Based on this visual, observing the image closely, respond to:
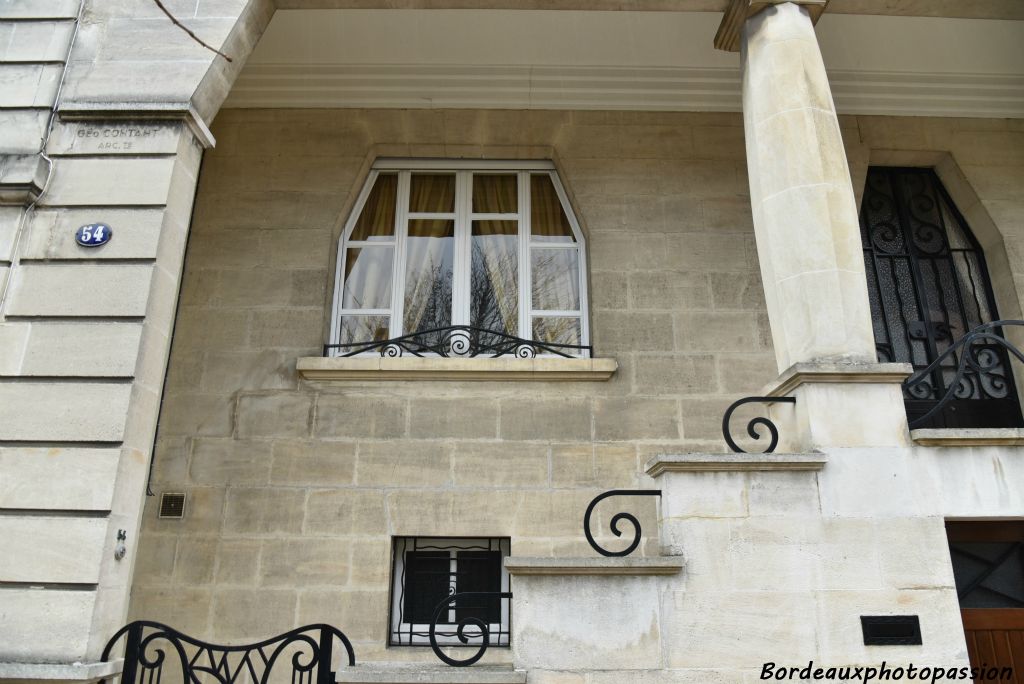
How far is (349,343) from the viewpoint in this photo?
7457 mm

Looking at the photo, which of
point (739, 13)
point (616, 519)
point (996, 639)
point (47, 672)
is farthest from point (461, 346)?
point (996, 639)

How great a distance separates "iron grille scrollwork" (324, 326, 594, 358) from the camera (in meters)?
7.34

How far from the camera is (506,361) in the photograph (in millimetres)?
7000

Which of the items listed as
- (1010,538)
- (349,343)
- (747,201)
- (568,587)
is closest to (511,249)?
(349,343)

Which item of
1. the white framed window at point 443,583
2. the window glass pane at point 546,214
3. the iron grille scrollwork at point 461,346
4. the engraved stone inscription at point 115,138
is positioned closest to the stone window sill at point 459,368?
the iron grille scrollwork at point 461,346

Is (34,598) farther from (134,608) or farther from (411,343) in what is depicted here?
(411,343)

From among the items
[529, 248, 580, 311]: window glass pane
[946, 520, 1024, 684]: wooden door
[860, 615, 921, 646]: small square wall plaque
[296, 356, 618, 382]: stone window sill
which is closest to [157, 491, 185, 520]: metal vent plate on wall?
[296, 356, 618, 382]: stone window sill

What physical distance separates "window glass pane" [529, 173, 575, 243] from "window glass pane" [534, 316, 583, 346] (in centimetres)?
90

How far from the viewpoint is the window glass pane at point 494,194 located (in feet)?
26.4

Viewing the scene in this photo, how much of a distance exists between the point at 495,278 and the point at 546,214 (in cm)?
95

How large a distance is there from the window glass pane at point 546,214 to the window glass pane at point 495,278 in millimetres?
233

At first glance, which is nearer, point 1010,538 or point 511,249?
point 1010,538

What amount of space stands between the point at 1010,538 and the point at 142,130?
6.57 meters

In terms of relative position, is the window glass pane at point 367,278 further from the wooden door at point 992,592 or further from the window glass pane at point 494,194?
the wooden door at point 992,592
